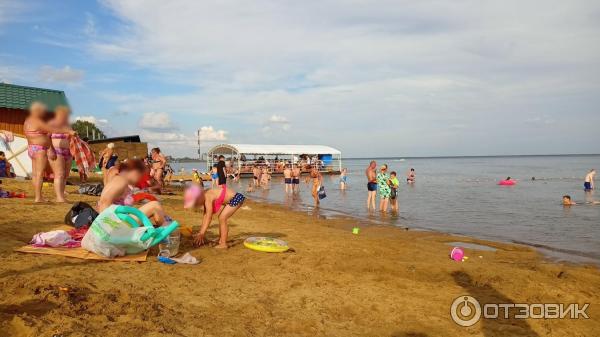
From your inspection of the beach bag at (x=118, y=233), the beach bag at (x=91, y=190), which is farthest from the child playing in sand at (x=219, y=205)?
the beach bag at (x=91, y=190)

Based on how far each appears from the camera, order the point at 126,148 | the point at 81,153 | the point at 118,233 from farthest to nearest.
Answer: the point at 126,148 < the point at 81,153 < the point at 118,233

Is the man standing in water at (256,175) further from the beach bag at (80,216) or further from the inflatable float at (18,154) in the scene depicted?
the beach bag at (80,216)

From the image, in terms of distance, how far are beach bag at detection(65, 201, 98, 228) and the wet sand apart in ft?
1.91

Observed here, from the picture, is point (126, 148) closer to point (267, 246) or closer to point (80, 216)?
point (80, 216)

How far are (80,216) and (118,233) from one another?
1610mm

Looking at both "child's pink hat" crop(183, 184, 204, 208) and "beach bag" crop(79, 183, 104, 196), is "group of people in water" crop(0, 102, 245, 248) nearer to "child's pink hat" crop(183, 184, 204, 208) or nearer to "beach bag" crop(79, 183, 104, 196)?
"child's pink hat" crop(183, 184, 204, 208)

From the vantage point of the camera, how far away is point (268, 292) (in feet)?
16.3

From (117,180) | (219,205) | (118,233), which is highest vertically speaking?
(117,180)

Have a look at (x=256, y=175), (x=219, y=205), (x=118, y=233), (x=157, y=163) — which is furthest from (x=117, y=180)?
(x=256, y=175)

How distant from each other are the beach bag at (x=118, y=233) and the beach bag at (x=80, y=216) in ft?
3.53

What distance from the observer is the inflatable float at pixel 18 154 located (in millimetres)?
15305

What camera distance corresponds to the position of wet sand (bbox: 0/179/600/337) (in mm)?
3621

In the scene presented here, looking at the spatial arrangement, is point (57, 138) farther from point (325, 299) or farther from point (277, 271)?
point (325, 299)

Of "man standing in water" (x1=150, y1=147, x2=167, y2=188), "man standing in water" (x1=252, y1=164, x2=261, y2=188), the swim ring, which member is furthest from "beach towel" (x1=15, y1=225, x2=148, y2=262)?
"man standing in water" (x1=252, y1=164, x2=261, y2=188)
